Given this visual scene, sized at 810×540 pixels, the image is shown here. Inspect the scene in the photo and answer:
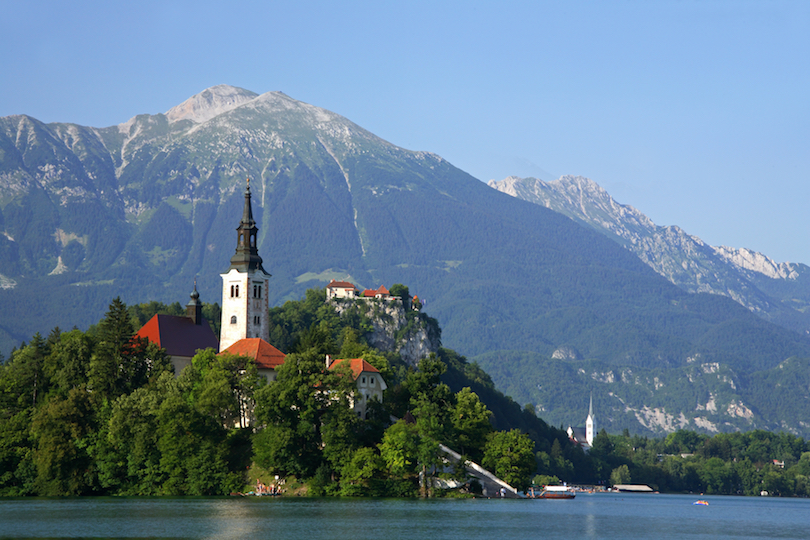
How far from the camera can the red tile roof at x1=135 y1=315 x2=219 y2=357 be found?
115375 millimetres

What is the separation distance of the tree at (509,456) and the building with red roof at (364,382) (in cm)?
1243

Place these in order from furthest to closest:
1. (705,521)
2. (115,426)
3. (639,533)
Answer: (705,521), (115,426), (639,533)

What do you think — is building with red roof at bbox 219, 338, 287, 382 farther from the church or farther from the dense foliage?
the dense foliage

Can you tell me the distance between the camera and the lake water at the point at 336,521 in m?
70.1

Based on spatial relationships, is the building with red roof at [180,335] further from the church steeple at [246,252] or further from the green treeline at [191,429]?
the green treeline at [191,429]

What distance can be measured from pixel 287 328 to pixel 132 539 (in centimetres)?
13440

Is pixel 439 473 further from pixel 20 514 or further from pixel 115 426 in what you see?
→ pixel 20 514

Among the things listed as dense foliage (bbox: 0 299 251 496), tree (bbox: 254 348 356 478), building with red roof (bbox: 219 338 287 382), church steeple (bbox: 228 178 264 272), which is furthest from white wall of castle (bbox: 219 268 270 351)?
tree (bbox: 254 348 356 478)

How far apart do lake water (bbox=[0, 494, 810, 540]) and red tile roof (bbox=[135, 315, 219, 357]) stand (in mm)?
24207

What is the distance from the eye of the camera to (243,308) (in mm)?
120438

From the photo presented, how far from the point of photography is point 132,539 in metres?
64.7

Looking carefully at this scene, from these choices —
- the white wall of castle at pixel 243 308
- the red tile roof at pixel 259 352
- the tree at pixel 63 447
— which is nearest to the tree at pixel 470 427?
the red tile roof at pixel 259 352

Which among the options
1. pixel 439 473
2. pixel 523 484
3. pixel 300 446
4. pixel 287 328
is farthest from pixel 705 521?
pixel 287 328

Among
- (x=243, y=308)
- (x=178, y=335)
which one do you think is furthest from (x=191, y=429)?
(x=243, y=308)
